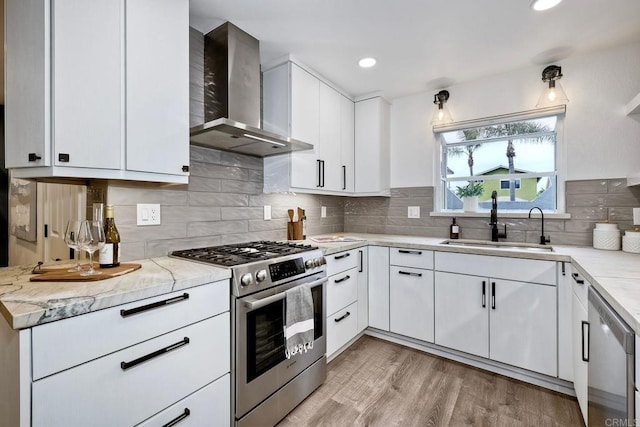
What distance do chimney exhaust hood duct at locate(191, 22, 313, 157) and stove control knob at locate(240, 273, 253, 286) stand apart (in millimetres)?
852

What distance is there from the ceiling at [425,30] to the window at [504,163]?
1.75 ft

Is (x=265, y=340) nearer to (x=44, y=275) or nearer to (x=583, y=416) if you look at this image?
(x=44, y=275)

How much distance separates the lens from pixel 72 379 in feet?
3.11

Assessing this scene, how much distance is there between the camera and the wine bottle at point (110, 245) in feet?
4.62

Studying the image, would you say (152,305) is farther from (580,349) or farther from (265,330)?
(580,349)

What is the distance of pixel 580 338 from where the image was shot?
5.35 feet

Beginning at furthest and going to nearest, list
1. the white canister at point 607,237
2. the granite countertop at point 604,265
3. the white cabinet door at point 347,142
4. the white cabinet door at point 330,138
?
the white cabinet door at point 347,142 → the white cabinet door at point 330,138 → the white canister at point 607,237 → the granite countertop at point 604,265

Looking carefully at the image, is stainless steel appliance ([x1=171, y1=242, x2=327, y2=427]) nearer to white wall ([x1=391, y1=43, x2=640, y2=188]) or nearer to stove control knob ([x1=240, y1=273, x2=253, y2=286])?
stove control knob ([x1=240, y1=273, x2=253, y2=286])

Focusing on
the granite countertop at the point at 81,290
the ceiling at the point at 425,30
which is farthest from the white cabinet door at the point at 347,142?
the granite countertop at the point at 81,290

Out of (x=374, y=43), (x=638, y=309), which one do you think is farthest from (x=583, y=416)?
(x=374, y=43)

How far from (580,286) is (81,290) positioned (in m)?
2.36

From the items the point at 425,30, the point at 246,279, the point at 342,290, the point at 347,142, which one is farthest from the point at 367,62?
the point at 246,279

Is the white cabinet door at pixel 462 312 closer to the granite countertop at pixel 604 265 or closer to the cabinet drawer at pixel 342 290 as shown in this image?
the granite countertop at pixel 604 265

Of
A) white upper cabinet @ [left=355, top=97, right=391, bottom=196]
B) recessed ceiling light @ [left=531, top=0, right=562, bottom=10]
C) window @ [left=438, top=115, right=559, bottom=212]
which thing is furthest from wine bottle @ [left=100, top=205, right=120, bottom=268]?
window @ [left=438, top=115, right=559, bottom=212]
